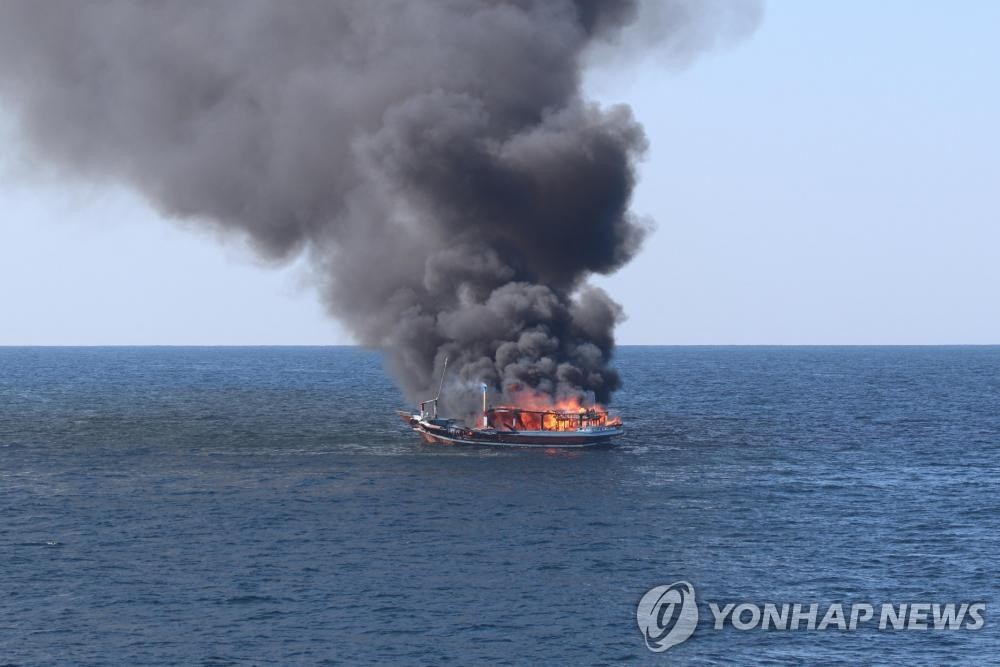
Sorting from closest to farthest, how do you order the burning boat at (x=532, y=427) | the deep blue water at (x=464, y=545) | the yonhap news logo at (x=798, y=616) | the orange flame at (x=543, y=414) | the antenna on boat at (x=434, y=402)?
the deep blue water at (x=464, y=545), the yonhap news logo at (x=798, y=616), the burning boat at (x=532, y=427), the orange flame at (x=543, y=414), the antenna on boat at (x=434, y=402)

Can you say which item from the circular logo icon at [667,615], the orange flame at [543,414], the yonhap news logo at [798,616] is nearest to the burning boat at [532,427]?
the orange flame at [543,414]

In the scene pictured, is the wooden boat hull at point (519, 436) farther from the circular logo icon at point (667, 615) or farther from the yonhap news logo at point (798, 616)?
the yonhap news logo at point (798, 616)

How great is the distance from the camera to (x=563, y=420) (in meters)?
117

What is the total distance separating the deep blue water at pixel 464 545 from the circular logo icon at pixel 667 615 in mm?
645

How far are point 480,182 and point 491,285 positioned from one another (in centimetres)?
1195

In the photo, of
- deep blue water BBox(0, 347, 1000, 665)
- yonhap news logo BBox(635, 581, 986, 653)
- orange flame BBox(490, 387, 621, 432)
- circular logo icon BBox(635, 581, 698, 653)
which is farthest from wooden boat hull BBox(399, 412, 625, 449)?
yonhap news logo BBox(635, 581, 986, 653)

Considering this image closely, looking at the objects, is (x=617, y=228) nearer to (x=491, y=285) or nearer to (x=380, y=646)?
(x=491, y=285)

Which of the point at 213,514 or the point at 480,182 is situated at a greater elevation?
the point at 480,182

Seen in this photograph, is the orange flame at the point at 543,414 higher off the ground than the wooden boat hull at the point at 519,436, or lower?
higher

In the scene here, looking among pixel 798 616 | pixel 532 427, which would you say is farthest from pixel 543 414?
pixel 798 616

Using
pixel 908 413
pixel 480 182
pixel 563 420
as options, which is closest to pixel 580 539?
pixel 563 420

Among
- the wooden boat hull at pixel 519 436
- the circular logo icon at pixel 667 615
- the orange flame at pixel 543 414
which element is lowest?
the circular logo icon at pixel 667 615

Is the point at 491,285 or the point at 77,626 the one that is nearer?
the point at 77,626

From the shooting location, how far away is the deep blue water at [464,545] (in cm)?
5606
